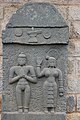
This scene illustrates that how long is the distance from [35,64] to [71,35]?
16.7 inches

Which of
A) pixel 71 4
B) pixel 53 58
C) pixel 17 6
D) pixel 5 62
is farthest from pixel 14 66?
pixel 71 4

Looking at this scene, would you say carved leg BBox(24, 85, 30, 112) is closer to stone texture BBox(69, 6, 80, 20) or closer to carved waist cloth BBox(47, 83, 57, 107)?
carved waist cloth BBox(47, 83, 57, 107)

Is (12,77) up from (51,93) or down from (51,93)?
up

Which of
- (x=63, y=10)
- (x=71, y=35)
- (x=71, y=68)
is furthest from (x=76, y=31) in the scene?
(x=71, y=68)

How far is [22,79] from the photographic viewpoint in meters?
2.99

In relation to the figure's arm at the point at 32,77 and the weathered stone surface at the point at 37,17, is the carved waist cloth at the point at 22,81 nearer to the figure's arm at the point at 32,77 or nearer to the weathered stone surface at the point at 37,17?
the figure's arm at the point at 32,77

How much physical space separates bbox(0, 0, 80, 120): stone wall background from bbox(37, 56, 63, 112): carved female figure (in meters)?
0.14

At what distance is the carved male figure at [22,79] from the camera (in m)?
2.99

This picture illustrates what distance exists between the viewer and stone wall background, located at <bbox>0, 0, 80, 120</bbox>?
308 centimetres

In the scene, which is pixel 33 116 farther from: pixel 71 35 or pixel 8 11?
pixel 8 11

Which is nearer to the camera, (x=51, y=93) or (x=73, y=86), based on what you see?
(x=51, y=93)

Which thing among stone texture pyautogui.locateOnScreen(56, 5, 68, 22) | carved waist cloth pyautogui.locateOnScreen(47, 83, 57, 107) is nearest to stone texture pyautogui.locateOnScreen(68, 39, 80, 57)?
stone texture pyautogui.locateOnScreen(56, 5, 68, 22)

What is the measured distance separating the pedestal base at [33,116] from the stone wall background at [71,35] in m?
0.11

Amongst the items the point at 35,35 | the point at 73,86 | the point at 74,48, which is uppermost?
the point at 35,35
